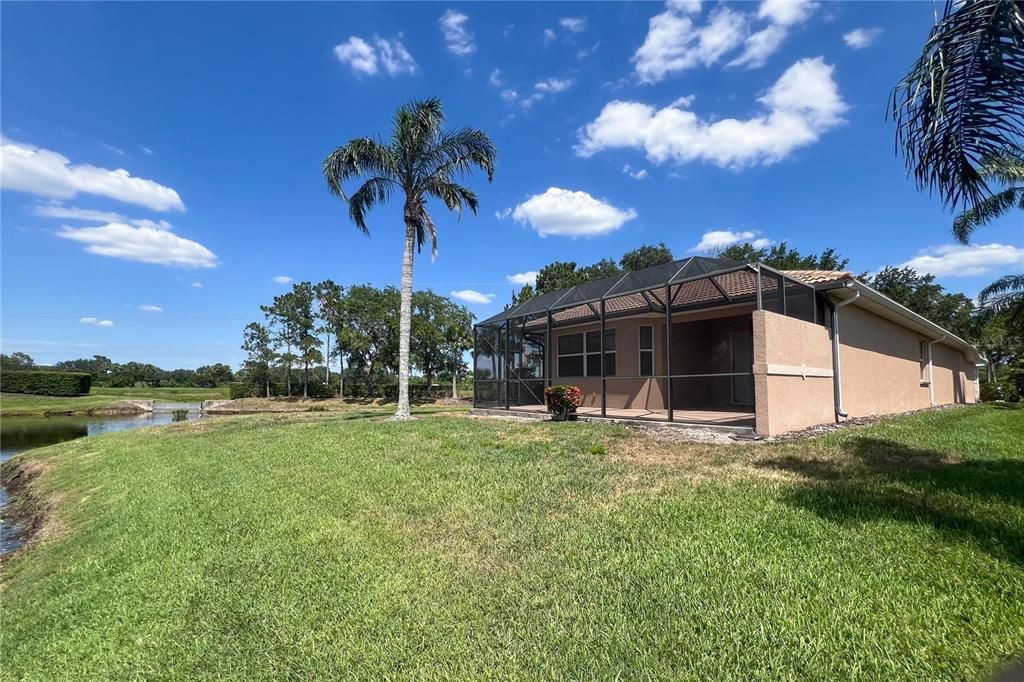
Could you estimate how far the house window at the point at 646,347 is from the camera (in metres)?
13.0

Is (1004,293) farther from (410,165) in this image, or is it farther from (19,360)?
(19,360)

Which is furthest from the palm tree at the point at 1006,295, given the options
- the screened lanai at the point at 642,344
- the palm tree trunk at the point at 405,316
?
the palm tree trunk at the point at 405,316

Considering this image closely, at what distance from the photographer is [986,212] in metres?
12.2

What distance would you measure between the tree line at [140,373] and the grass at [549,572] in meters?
69.5

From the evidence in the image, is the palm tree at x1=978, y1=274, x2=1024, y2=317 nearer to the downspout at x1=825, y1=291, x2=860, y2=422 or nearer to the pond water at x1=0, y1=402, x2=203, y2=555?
the downspout at x1=825, y1=291, x2=860, y2=422

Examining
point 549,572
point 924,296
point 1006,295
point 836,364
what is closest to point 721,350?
point 836,364

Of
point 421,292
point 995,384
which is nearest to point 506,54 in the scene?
point 421,292

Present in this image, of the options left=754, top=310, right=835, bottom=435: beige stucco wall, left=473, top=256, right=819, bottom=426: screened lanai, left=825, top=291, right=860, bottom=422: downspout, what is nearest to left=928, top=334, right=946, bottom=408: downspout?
left=473, top=256, right=819, bottom=426: screened lanai

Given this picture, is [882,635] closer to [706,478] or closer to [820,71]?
[706,478]

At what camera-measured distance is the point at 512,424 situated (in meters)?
11.0

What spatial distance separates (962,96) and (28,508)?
13307 mm

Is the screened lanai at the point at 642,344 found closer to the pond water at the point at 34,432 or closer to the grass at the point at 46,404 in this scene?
the pond water at the point at 34,432

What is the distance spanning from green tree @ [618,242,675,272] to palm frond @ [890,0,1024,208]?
34.8 metres

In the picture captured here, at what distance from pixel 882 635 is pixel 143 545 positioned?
5.78 m
